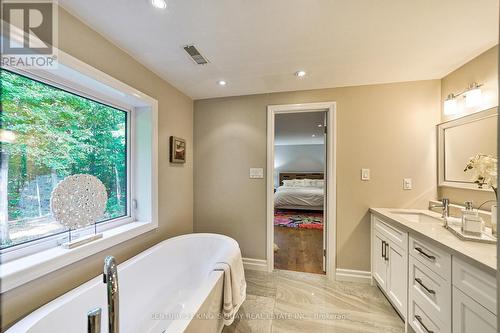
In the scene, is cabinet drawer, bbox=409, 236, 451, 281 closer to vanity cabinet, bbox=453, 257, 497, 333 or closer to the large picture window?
vanity cabinet, bbox=453, 257, 497, 333

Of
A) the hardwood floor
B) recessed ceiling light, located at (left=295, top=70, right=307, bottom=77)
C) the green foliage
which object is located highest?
recessed ceiling light, located at (left=295, top=70, right=307, bottom=77)

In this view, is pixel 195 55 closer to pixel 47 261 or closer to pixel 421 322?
pixel 47 261

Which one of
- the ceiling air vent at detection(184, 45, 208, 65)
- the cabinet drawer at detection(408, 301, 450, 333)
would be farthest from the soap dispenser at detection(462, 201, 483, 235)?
the ceiling air vent at detection(184, 45, 208, 65)

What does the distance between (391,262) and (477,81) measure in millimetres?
1692

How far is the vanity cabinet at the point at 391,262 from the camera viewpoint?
1.60m

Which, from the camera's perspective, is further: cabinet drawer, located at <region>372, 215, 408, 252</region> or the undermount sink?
the undermount sink

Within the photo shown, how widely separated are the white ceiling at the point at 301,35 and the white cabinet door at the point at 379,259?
5.53ft

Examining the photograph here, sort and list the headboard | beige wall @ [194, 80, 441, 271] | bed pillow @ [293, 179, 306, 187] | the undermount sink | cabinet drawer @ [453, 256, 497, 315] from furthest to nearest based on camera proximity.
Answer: the headboard < bed pillow @ [293, 179, 306, 187] < beige wall @ [194, 80, 441, 271] < the undermount sink < cabinet drawer @ [453, 256, 497, 315]

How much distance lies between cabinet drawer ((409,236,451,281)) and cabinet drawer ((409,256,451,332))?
31mm

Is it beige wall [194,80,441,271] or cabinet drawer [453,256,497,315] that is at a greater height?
beige wall [194,80,441,271]

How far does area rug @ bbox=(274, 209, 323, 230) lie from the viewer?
423 cm

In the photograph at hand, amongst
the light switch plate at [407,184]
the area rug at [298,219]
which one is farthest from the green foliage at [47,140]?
the area rug at [298,219]

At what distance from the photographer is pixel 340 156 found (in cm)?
227

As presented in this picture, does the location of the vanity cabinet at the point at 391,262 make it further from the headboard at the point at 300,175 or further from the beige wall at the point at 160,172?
the headboard at the point at 300,175
